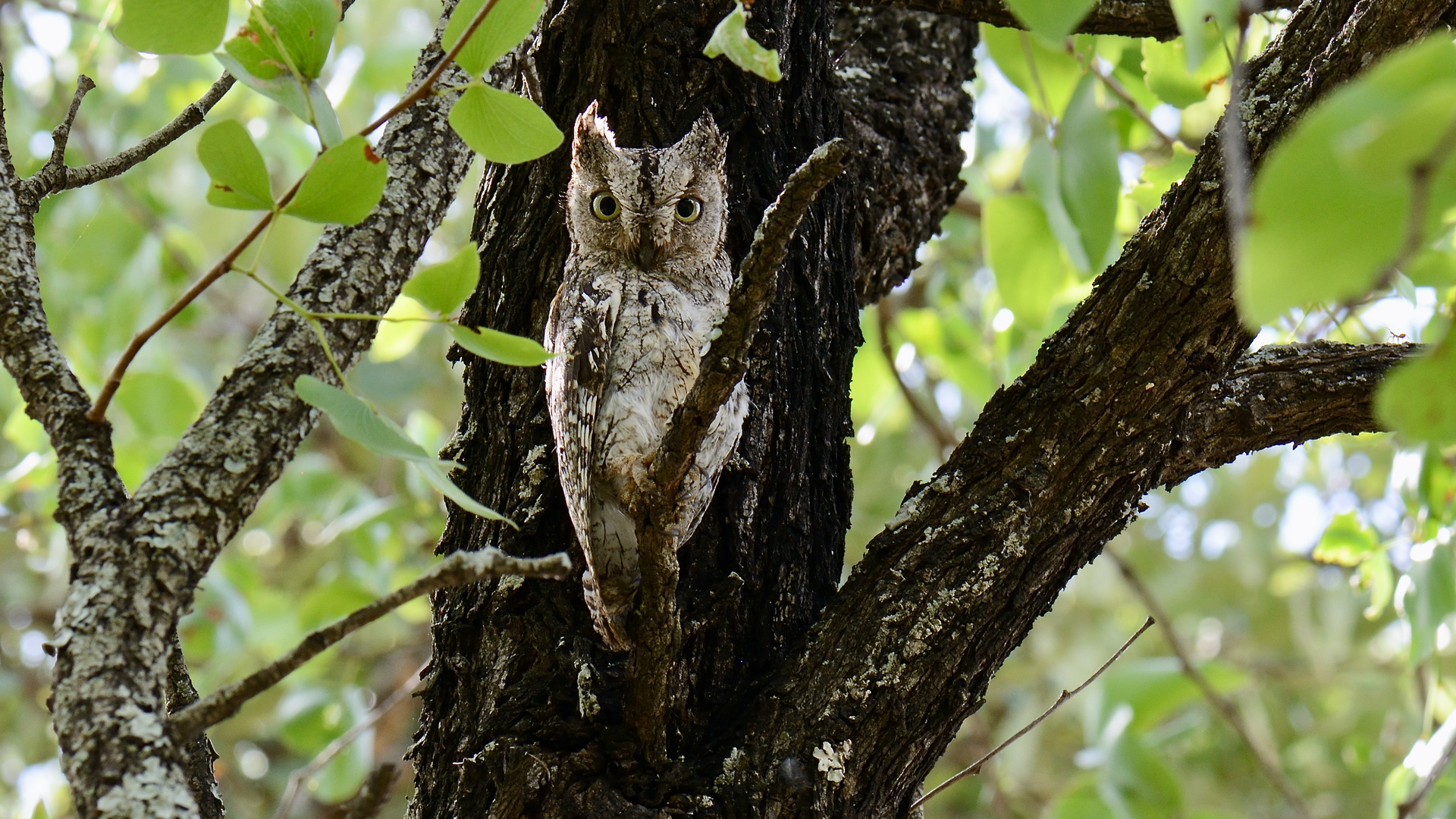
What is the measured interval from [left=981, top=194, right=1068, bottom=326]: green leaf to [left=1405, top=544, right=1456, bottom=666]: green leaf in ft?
2.18

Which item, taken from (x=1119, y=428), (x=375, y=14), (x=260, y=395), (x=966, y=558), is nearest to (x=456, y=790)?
(x=260, y=395)

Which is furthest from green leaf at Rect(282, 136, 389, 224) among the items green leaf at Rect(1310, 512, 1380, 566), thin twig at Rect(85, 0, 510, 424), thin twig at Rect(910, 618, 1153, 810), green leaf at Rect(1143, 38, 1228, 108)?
green leaf at Rect(1310, 512, 1380, 566)

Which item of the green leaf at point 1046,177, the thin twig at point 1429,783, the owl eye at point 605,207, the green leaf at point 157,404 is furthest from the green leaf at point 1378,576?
the green leaf at point 157,404

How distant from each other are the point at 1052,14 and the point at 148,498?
2.71 feet

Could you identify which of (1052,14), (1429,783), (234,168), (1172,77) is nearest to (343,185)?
(234,168)

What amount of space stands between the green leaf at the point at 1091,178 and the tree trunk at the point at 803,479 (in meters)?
0.38

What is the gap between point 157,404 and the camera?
2.42 m

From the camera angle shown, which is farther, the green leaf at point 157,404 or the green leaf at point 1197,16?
the green leaf at point 157,404

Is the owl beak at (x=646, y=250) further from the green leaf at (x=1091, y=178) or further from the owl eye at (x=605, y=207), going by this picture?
the green leaf at (x=1091, y=178)

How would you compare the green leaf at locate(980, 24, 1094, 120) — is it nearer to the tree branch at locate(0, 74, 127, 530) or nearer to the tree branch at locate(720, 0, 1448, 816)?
the tree branch at locate(720, 0, 1448, 816)

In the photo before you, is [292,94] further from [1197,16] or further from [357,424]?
[1197,16]

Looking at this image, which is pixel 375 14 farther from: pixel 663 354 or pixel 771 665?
pixel 771 665

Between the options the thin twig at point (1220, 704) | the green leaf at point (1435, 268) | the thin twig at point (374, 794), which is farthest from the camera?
the thin twig at point (1220, 704)

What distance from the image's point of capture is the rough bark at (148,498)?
2.66 feet
